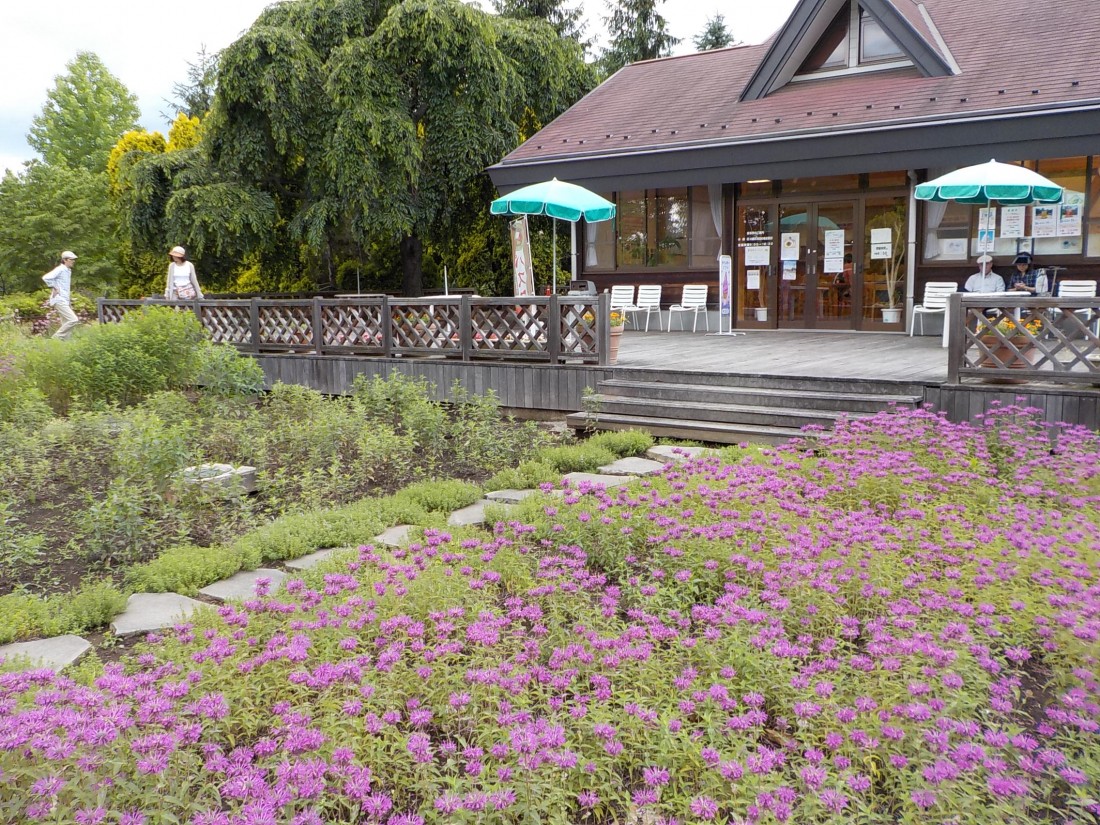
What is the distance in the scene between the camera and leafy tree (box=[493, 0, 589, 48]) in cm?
2470

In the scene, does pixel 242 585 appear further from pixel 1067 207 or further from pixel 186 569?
pixel 1067 207

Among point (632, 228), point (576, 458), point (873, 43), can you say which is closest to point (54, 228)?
point (632, 228)

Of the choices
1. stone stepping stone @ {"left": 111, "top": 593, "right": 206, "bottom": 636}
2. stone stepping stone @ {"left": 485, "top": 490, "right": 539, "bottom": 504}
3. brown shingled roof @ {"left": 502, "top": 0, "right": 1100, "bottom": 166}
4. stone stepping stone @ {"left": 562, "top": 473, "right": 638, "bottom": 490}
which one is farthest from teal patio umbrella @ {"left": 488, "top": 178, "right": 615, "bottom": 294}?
stone stepping stone @ {"left": 111, "top": 593, "right": 206, "bottom": 636}

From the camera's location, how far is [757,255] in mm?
14375

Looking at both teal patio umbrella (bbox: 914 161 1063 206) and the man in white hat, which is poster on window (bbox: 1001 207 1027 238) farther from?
teal patio umbrella (bbox: 914 161 1063 206)

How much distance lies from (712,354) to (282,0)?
12031 millimetres

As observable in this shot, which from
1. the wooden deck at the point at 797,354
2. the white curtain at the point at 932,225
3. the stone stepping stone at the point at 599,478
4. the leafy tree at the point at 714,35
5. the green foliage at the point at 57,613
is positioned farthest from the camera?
the leafy tree at the point at 714,35

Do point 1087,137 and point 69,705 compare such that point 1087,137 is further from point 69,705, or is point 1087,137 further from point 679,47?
point 679,47

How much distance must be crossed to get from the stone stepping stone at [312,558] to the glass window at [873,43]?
12.7 m

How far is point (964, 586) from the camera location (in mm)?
3703

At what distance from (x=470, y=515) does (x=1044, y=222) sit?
10.2 metres

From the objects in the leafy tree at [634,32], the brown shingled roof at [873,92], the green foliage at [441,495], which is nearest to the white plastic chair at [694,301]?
the brown shingled roof at [873,92]

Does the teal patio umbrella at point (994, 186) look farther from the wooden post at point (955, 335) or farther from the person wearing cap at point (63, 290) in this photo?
the person wearing cap at point (63, 290)

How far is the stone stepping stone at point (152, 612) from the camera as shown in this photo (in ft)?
12.7
